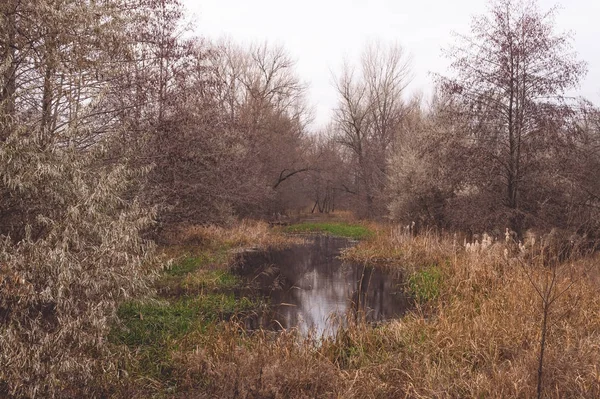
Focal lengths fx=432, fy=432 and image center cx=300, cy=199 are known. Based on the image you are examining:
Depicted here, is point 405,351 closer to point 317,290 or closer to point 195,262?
point 317,290

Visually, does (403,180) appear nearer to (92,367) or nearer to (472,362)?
(472,362)

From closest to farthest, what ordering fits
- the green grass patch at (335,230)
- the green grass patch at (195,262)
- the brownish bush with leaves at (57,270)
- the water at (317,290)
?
the brownish bush with leaves at (57,270) < the water at (317,290) < the green grass patch at (195,262) < the green grass patch at (335,230)

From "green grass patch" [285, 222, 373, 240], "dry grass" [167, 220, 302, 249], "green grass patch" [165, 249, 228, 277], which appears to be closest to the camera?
"green grass patch" [165, 249, 228, 277]

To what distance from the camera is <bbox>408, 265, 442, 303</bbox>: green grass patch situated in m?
8.94

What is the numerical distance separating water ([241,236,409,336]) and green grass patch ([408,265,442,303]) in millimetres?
298

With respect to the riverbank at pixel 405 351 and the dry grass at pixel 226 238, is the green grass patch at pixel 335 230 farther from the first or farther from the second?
the riverbank at pixel 405 351

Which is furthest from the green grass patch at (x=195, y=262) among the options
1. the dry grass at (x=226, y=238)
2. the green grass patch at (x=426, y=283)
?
the green grass patch at (x=426, y=283)

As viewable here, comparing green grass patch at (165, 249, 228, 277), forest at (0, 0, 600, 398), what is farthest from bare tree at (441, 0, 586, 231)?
green grass patch at (165, 249, 228, 277)

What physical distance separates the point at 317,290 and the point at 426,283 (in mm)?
2492

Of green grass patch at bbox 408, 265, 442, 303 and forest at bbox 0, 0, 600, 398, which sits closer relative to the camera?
forest at bbox 0, 0, 600, 398

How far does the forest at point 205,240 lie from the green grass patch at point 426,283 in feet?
0.28

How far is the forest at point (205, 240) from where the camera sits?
3930mm

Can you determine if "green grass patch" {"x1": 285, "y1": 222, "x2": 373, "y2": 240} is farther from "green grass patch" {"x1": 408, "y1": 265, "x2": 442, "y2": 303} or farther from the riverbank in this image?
the riverbank

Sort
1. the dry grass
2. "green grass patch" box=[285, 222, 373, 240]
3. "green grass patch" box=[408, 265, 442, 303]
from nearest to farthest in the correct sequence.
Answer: "green grass patch" box=[408, 265, 442, 303] → the dry grass → "green grass patch" box=[285, 222, 373, 240]
